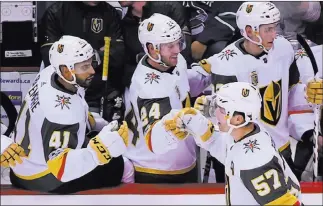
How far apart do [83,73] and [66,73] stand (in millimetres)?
79

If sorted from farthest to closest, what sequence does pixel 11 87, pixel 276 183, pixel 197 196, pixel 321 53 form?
pixel 11 87 < pixel 321 53 < pixel 197 196 < pixel 276 183

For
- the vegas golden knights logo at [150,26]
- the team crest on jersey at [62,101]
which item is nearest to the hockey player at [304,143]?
the vegas golden knights logo at [150,26]

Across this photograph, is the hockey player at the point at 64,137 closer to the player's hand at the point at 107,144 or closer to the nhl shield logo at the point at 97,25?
the player's hand at the point at 107,144

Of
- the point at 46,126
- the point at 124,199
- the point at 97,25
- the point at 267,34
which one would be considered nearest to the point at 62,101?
the point at 46,126

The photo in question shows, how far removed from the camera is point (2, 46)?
163 inches

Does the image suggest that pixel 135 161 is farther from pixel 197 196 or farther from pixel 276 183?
pixel 276 183

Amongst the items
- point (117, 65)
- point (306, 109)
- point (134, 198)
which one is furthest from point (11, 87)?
point (306, 109)

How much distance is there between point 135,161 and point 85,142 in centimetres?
26

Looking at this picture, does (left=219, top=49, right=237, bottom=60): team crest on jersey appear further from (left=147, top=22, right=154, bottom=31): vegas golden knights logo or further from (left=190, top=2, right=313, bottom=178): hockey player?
(left=147, top=22, right=154, bottom=31): vegas golden knights logo

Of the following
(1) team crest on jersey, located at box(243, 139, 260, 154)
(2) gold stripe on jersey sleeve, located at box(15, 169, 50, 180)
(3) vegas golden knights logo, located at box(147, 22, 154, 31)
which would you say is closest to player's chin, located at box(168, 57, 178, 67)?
(3) vegas golden knights logo, located at box(147, 22, 154, 31)

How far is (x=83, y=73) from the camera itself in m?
3.25

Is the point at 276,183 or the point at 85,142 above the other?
the point at 276,183

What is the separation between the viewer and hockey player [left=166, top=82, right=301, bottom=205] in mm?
2541

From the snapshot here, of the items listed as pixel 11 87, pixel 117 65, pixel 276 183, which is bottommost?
pixel 11 87
